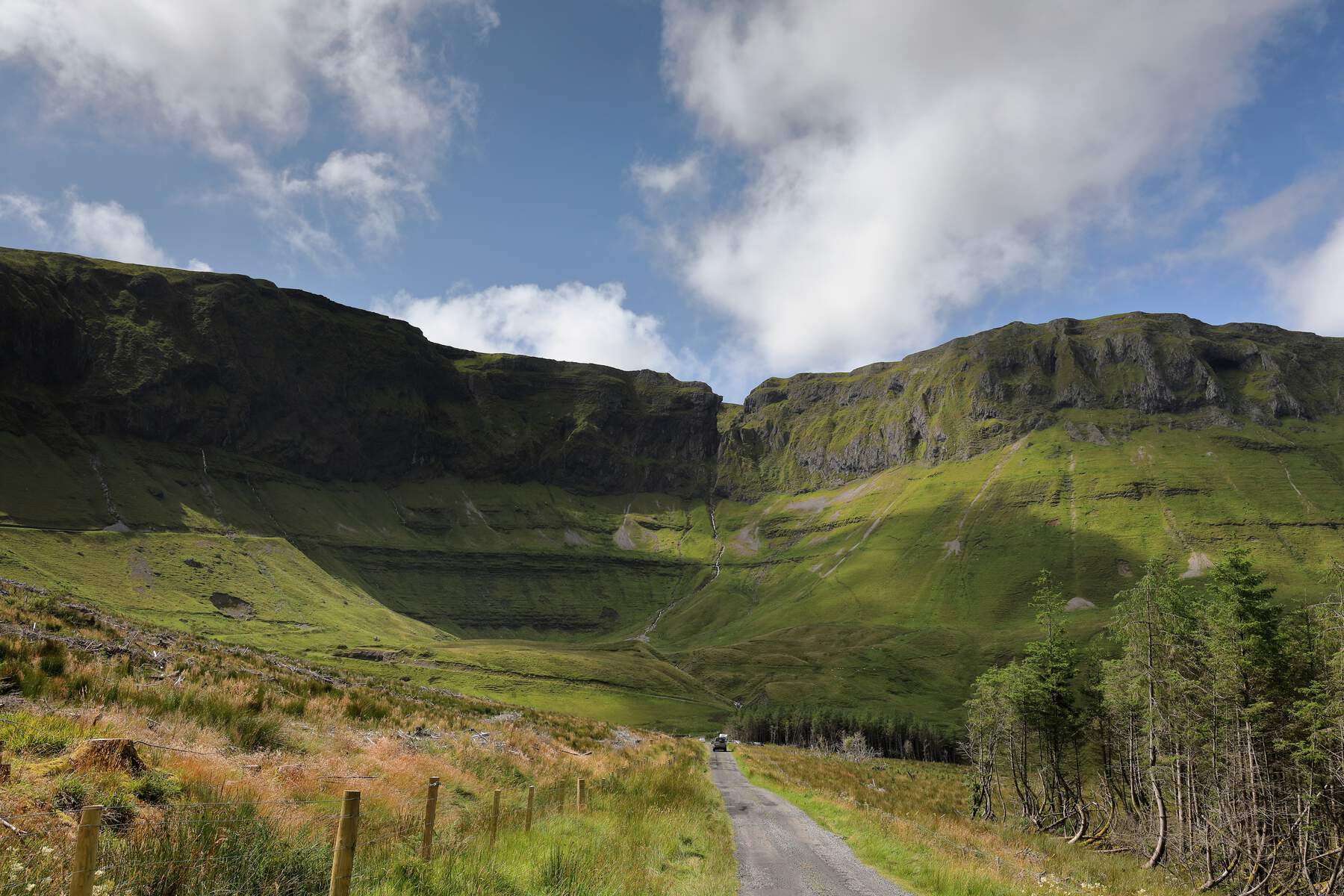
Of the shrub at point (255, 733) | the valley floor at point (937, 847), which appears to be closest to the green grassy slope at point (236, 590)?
the valley floor at point (937, 847)

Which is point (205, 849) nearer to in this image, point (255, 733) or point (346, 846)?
point (346, 846)

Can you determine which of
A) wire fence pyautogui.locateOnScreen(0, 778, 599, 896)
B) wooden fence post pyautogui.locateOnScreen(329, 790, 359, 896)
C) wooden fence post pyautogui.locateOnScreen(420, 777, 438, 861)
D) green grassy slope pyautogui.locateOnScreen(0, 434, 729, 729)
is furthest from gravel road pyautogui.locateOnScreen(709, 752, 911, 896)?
green grassy slope pyautogui.locateOnScreen(0, 434, 729, 729)

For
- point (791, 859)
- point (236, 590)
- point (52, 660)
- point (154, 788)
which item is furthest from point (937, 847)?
point (236, 590)

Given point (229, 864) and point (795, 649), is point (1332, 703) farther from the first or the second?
point (795, 649)

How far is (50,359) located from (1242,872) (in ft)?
853

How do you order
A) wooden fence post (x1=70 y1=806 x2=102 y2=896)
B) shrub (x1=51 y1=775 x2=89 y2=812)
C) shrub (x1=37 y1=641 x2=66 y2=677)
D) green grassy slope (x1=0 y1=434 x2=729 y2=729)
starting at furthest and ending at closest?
green grassy slope (x1=0 y1=434 x2=729 y2=729)
shrub (x1=37 y1=641 x2=66 y2=677)
shrub (x1=51 y1=775 x2=89 y2=812)
wooden fence post (x1=70 y1=806 x2=102 y2=896)

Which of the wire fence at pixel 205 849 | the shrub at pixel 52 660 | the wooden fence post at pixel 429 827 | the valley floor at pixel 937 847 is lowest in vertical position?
the valley floor at pixel 937 847

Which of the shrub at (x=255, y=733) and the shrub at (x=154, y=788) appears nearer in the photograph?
the shrub at (x=154, y=788)

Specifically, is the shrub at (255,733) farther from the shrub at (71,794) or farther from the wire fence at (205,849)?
the shrub at (71,794)

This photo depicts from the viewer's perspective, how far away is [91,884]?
17.4 ft

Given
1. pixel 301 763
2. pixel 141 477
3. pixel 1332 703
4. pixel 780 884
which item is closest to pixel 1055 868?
pixel 1332 703

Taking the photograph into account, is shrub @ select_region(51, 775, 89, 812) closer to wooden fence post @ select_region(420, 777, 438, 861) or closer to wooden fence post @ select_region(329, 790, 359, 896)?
wooden fence post @ select_region(329, 790, 359, 896)

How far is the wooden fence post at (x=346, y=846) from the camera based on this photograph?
23.0ft

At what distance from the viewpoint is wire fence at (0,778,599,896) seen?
596cm
